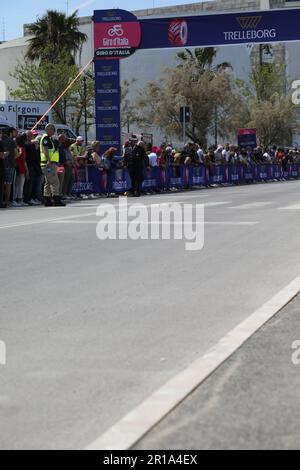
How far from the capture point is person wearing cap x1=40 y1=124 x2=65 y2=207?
20156mm

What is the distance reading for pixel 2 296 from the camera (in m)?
8.27

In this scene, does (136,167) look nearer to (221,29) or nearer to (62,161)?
(62,161)

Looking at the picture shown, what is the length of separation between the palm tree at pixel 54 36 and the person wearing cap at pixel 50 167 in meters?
41.1

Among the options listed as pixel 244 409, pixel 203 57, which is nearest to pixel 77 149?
pixel 244 409

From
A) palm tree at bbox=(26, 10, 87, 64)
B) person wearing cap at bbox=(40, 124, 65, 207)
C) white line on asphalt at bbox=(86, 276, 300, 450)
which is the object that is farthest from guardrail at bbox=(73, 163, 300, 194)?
palm tree at bbox=(26, 10, 87, 64)

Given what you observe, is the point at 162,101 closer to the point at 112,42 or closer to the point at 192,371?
the point at 112,42

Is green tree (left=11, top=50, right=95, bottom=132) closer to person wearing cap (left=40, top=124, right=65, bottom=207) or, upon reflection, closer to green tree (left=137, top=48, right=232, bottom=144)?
green tree (left=137, top=48, right=232, bottom=144)

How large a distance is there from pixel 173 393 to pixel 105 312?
264 centimetres

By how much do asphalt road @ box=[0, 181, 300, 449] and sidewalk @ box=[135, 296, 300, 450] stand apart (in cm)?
32

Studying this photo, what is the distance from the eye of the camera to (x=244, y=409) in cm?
468

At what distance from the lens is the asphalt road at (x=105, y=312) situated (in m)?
4.84

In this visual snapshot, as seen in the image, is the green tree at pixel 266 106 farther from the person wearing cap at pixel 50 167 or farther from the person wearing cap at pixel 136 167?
the person wearing cap at pixel 50 167

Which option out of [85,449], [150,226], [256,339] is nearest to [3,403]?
[85,449]

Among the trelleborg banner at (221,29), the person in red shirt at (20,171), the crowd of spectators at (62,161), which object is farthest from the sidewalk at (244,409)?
the trelleborg banner at (221,29)
